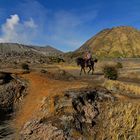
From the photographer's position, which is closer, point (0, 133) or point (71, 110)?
point (0, 133)

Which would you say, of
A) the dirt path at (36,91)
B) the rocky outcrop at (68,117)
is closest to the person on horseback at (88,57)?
the dirt path at (36,91)

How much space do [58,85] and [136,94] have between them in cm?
727

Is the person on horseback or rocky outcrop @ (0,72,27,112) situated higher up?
the person on horseback

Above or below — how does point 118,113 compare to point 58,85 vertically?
below

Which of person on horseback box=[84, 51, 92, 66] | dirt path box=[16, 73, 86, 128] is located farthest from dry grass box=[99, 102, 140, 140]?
person on horseback box=[84, 51, 92, 66]

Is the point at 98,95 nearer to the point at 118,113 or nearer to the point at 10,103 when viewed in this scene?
the point at 118,113

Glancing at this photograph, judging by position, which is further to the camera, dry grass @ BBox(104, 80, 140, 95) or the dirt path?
dry grass @ BBox(104, 80, 140, 95)

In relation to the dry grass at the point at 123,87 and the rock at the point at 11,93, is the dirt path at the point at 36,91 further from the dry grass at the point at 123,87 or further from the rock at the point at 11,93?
the dry grass at the point at 123,87

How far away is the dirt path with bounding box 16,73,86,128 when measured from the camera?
24972 millimetres

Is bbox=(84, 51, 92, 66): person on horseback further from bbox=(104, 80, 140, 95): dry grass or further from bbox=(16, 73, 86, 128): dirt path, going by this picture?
bbox=(16, 73, 86, 128): dirt path

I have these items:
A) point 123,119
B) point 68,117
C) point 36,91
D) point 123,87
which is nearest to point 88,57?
point 123,87

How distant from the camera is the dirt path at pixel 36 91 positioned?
25.0m

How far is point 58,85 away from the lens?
91.1ft

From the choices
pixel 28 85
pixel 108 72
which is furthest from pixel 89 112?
pixel 108 72
